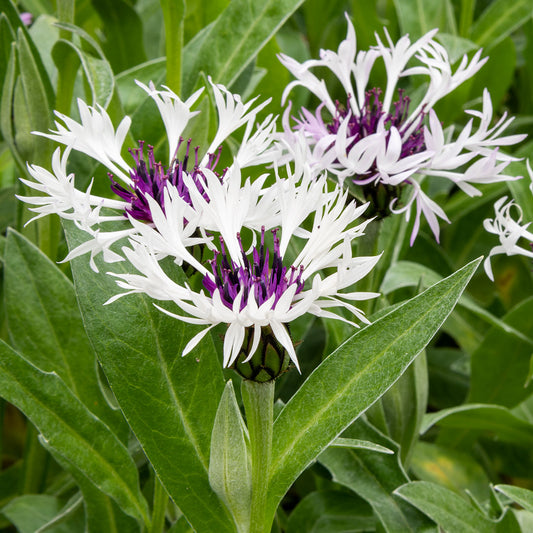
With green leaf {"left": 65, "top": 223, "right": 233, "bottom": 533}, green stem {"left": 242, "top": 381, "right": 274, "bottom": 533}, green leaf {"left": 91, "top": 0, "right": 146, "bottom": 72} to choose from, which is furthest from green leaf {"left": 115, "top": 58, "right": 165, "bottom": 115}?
green stem {"left": 242, "top": 381, "right": 274, "bottom": 533}

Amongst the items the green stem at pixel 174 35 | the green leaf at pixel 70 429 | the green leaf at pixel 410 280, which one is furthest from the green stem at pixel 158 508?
the green stem at pixel 174 35

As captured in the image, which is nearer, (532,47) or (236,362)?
(236,362)

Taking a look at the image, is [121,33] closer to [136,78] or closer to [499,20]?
[136,78]

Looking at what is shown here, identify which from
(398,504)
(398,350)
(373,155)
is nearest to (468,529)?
(398,504)

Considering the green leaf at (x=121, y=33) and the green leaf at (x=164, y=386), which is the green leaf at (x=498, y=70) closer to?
the green leaf at (x=121, y=33)

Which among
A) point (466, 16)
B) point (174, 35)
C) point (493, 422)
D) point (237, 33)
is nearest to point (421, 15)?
point (466, 16)

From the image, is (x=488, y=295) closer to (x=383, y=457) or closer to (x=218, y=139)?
(x=383, y=457)

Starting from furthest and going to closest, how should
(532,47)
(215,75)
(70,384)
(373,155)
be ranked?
(532,47) < (215,75) < (70,384) < (373,155)

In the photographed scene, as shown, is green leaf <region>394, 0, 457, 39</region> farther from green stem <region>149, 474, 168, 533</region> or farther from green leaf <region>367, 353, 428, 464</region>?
green stem <region>149, 474, 168, 533</region>
